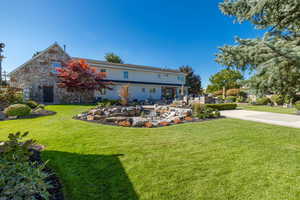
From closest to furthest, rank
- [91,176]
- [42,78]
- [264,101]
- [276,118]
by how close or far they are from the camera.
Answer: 1. [91,176]
2. [276,118]
3. [42,78]
4. [264,101]

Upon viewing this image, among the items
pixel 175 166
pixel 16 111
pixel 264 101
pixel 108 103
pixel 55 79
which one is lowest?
pixel 175 166

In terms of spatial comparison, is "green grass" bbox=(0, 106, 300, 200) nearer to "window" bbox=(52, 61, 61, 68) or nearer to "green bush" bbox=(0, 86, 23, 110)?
"green bush" bbox=(0, 86, 23, 110)

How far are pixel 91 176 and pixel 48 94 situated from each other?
18.4 metres

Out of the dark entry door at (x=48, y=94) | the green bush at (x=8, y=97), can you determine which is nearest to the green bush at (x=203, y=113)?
the green bush at (x=8, y=97)

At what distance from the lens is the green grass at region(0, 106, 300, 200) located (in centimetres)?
217

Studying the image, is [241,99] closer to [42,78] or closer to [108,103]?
[108,103]

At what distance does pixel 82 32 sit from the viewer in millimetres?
13789

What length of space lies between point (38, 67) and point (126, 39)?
11.2m

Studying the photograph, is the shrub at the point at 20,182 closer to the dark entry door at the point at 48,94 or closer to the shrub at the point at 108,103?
the shrub at the point at 108,103

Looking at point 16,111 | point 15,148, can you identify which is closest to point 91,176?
point 15,148

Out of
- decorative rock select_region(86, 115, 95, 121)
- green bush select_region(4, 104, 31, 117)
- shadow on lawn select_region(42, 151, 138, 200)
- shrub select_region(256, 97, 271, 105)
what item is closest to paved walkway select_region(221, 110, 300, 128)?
shadow on lawn select_region(42, 151, 138, 200)

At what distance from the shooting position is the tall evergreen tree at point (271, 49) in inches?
87.4

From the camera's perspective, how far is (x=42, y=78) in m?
16.3

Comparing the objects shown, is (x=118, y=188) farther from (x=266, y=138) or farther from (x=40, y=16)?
(x=40, y=16)
